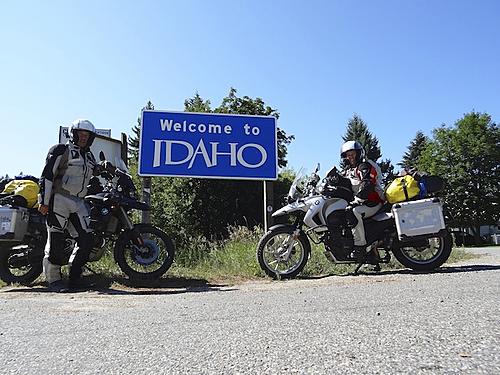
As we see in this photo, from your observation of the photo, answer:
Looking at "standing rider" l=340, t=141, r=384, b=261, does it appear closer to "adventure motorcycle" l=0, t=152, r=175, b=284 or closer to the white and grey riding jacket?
"adventure motorcycle" l=0, t=152, r=175, b=284

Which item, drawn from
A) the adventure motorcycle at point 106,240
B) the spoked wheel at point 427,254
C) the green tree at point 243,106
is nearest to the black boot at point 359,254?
the spoked wheel at point 427,254

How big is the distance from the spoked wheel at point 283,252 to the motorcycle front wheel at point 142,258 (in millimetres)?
1376

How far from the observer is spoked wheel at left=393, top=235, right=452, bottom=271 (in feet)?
20.6

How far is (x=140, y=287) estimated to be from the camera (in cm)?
586

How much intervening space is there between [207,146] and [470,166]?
40.3 metres

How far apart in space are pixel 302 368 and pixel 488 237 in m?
48.9

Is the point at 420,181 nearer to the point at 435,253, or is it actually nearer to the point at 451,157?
the point at 435,253

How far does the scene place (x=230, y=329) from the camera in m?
2.97

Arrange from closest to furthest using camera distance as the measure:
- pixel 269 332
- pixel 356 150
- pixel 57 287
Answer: pixel 269 332, pixel 57 287, pixel 356 150

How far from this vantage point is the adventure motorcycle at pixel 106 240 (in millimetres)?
6051

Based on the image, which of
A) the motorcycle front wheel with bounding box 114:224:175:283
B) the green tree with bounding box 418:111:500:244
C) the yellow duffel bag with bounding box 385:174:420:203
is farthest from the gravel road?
the green tree with bounding box 418:111:500:244

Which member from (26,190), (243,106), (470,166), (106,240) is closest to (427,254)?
(106,240)

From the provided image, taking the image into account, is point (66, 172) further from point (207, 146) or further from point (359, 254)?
point (359, 254)

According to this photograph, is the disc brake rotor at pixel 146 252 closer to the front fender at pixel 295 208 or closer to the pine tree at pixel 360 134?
the front fender at pixel 295 208
